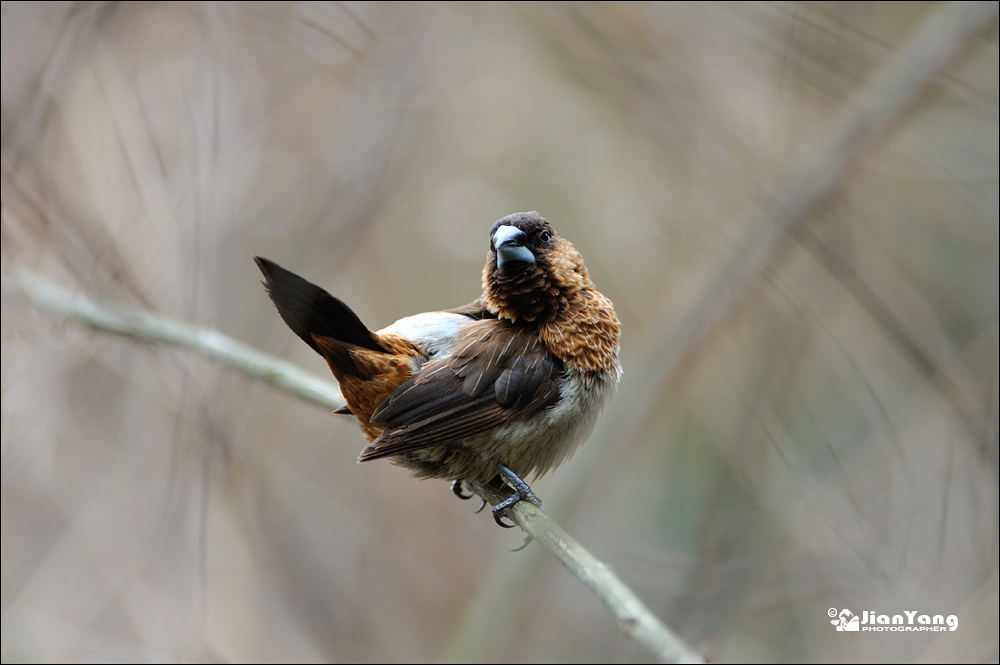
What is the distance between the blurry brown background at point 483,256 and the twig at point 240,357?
119 millimetres

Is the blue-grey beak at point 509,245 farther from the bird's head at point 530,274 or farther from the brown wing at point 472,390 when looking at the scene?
the brown wing at point 472,390

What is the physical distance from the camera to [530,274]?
2.70 m

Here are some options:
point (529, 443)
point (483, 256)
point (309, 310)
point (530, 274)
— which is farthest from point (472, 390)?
point (483, 256)

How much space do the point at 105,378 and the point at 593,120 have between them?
3.29m

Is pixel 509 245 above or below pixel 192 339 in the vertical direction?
above

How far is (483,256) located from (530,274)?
7.78 feet

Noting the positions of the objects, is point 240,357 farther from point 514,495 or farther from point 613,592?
point 613,592

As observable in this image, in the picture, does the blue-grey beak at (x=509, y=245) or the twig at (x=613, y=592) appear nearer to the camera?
the twig at (x=613, y=592)

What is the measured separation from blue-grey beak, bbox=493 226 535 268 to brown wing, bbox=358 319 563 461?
0.30 m

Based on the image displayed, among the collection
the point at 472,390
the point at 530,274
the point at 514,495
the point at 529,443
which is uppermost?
the point at 530,274

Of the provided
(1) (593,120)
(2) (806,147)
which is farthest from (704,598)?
(1) (593,120)

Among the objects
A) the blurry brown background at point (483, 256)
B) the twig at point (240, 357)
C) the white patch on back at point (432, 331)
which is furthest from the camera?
the blurry brown background at point (483, 256)

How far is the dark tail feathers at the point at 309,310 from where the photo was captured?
217cm

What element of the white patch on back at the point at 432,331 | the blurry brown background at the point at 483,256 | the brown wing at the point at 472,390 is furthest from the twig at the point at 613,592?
the blurry brown background at the point at 483,256
